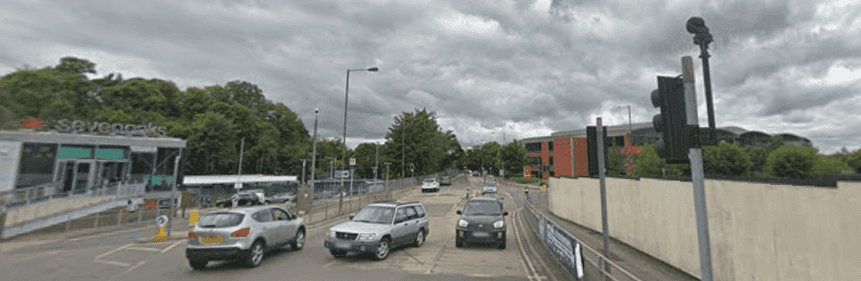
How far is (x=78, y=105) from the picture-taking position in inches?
1874

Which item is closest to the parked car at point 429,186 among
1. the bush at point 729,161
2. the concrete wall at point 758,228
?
the bush at point 729,161

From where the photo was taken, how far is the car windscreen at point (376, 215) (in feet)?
36.1

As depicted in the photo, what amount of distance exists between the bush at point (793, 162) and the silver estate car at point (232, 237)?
20489mm

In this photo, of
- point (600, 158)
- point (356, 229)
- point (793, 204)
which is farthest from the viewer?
point (356, 229)

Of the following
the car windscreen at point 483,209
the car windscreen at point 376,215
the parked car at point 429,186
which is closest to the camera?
the car windscreen at point 376,215

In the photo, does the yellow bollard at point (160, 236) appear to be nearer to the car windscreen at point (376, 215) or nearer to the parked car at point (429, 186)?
the car windscreen at point (376, 215)

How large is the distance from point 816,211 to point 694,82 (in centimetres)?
377

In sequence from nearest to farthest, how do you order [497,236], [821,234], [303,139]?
[821,234], [497,236], [303,139]

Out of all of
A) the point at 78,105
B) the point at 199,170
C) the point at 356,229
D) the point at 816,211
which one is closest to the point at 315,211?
the point at 356,229

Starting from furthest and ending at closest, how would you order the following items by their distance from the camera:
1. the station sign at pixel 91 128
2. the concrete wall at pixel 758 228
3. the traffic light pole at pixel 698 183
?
the station sign at pixel 91 128, the concrete wall at pixel 758 228, the traffic light pole at pixel 698 183

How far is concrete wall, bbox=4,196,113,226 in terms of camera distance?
16.5m

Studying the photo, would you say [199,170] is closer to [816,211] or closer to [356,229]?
[356,229]

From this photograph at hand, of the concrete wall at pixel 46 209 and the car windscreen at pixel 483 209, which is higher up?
the car windscreen at pixel 483 209

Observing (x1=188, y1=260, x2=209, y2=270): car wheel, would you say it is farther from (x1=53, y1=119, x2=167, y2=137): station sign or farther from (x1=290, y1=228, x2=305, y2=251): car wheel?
(x1=53, y1=119, x2=167, y2=137): station sign
